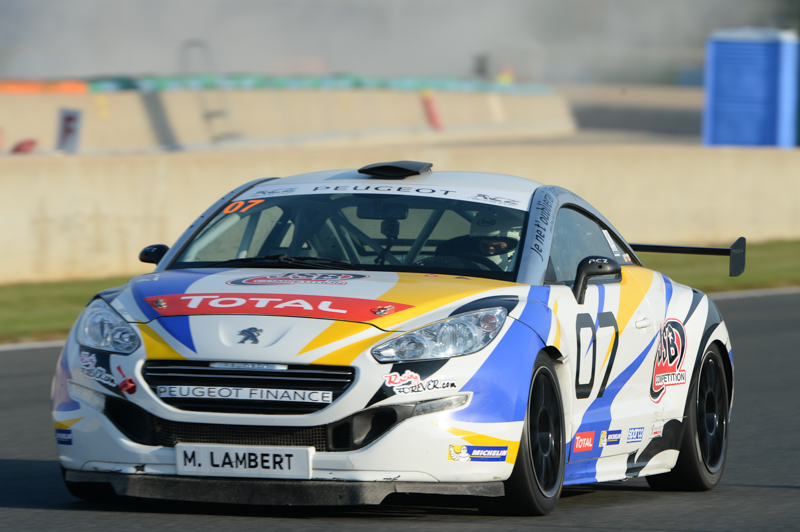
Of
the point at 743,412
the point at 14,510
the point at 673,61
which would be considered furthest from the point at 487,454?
the point at 673,61

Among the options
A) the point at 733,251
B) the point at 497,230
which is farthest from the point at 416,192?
the point at 733,251

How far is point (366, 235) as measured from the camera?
6438 mm

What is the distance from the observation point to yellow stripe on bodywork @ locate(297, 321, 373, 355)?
5.16m

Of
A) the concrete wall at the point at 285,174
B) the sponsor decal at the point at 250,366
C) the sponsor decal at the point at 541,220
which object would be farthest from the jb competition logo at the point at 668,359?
the concrete wall at the point at 285,174

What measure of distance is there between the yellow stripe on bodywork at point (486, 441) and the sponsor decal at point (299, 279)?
829 mm

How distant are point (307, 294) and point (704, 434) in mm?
2549

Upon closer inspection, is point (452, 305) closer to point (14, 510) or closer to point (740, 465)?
point (14, 510)

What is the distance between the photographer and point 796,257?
2055 cm

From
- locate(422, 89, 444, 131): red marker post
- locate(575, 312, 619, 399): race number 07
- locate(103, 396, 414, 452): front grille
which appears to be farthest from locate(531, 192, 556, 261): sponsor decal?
locate(422, 89, 444, 131): red marker post

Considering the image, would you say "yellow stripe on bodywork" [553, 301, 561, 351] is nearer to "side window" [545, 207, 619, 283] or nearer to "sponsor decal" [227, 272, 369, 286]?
"side window" [545, 207, 619, 283]

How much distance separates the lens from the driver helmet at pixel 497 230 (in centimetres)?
616

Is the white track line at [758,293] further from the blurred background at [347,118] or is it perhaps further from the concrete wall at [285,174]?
the concrete wall at [285,174]

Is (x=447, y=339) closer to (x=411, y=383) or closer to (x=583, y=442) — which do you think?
(x=411, y=383)

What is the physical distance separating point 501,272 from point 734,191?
52.8 feet
